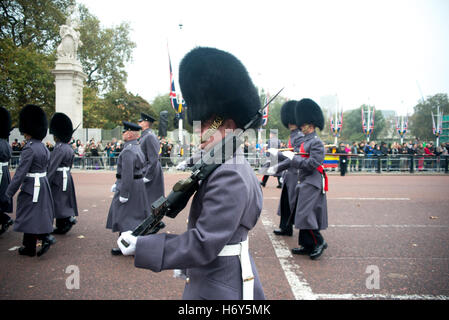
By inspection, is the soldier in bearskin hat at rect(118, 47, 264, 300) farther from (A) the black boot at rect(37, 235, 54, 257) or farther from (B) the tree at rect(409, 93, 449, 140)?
(B) the tree at rect(409, 93, 449, 140)

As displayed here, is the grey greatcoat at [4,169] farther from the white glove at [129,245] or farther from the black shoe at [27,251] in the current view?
the white glove at [129,245]

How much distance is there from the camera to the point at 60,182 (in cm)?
580

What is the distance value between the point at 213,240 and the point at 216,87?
917mm

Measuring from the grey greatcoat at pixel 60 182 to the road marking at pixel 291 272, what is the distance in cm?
368

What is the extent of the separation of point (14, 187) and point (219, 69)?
13.3ft

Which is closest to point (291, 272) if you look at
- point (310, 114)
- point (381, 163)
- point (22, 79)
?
point (310, 114)

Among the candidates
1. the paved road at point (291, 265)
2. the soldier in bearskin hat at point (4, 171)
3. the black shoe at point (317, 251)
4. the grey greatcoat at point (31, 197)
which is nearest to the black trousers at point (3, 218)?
the soldier in bearskin hat at point (4, 171)

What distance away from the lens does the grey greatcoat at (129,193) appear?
4844 mm

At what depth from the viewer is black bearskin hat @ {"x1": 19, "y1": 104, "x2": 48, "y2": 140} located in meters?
5.07

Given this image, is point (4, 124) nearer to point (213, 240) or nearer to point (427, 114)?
point (213, 240)

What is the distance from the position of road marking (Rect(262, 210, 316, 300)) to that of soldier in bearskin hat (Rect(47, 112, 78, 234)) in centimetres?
368
